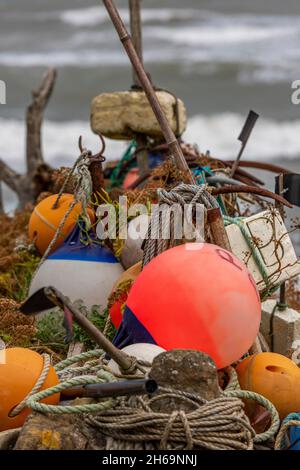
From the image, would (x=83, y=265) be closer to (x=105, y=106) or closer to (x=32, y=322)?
(x=32, y=322)

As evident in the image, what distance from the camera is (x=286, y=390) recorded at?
11.5ft

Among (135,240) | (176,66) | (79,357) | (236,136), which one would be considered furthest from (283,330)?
(176,66)

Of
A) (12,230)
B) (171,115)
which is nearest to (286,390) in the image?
(12,230)

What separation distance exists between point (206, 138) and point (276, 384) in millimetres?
15649

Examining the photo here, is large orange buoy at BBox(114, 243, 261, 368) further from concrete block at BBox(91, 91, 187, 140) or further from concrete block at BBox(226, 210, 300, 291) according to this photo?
concrete block at BBox(91, 91, 187, 140)

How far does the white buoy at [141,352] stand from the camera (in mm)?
3242

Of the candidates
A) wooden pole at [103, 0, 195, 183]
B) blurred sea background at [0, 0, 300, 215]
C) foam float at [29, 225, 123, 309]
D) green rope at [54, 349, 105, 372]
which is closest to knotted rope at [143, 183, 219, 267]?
green rope at [54, 349, 105, 372]

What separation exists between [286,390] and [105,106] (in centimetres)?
383

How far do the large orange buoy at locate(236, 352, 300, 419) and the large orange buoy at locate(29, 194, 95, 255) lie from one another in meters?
1.76

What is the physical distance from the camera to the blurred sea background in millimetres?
18859

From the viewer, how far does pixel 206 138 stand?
1891 centimetres

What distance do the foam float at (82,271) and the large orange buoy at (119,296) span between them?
315 mm

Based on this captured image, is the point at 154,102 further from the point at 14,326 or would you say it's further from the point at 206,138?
the point at 206,138
